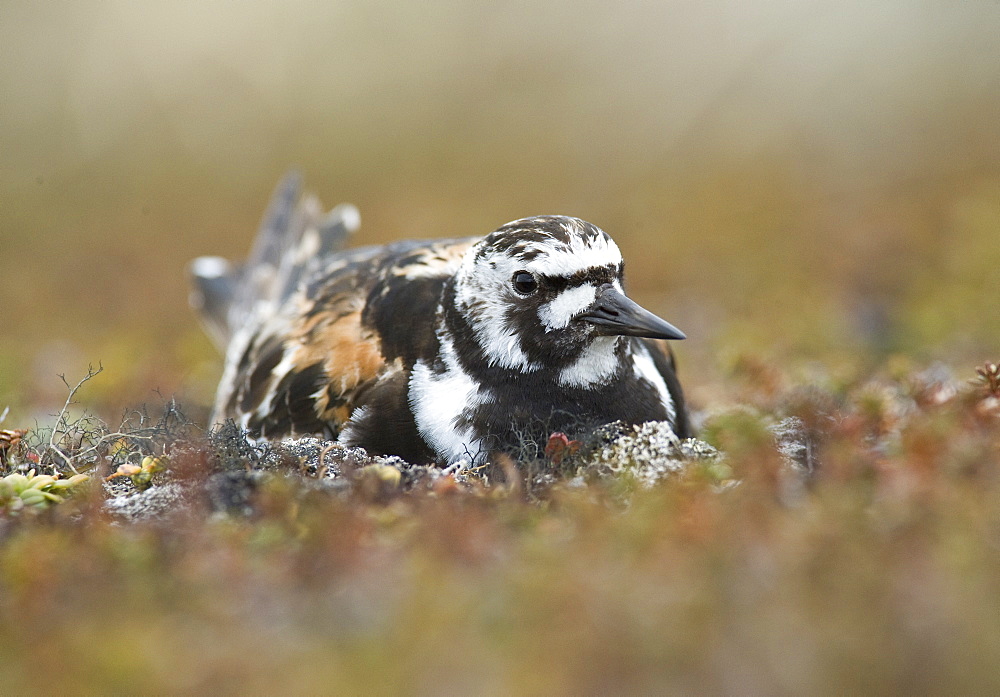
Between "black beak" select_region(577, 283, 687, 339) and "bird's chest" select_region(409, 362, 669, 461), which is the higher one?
"black beak" select_region(577, 283, 687, 339)

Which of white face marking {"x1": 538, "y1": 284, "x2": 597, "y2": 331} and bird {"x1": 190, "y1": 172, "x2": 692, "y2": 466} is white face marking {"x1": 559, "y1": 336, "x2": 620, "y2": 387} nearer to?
bird {"x1": 190, "y1": 172, "x2": 692, "y2": 466}

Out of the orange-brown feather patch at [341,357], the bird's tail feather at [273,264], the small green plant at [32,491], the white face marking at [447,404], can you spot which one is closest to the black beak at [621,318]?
the white face marking at [447,404]

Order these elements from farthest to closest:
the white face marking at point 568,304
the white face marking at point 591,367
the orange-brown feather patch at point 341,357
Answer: the orange-brown feather patch at point 341,357
the white face marking at point 591,367
the white face marking at point 568,304

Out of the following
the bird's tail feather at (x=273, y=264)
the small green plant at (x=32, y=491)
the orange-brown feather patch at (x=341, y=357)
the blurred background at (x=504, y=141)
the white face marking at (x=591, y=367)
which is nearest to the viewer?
the small green plant at (x=32, y=491)

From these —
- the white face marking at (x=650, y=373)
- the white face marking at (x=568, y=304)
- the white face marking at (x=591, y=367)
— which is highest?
the white face marking at (x=650, y=373)

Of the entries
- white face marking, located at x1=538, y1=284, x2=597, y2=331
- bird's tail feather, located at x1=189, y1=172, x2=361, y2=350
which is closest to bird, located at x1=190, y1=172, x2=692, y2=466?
white face marking, located at x1=538, y1=284, x2=597, y2=331

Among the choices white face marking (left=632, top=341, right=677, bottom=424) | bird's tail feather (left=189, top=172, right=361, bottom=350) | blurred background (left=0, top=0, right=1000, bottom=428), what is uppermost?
blurred background (left=0, top=0, right=1000, bottom=428)

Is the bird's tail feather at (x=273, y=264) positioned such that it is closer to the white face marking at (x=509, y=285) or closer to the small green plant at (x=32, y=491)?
the white face marking at (x=509, y=285)
